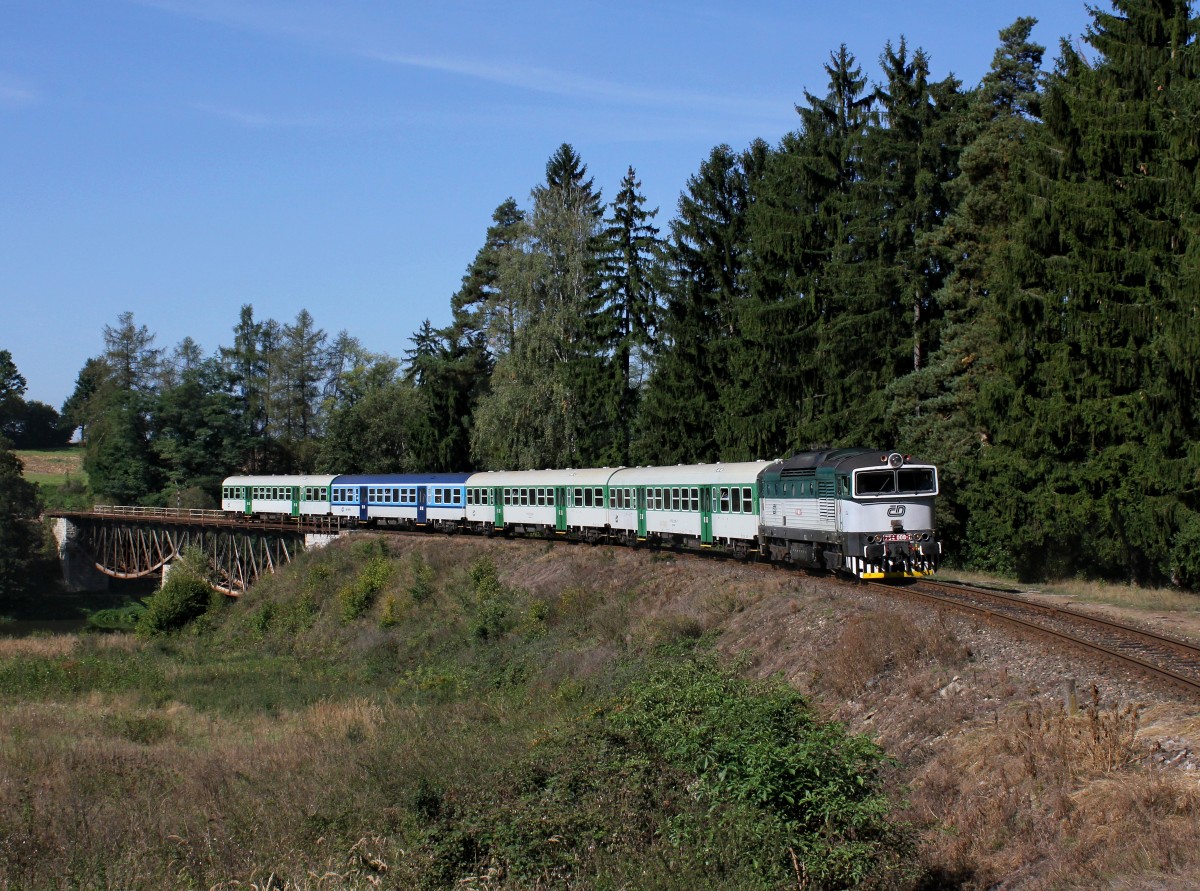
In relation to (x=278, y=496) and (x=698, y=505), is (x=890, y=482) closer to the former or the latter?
(x=698, y=505)

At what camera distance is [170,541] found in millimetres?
69562

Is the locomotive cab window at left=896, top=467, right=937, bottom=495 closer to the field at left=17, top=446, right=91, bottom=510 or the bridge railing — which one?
the bridge railing

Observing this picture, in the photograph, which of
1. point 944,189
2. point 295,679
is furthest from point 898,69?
point 295,679

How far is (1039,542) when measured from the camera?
29234 millimetres

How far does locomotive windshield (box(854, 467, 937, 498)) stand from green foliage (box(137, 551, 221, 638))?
39885 millimetres

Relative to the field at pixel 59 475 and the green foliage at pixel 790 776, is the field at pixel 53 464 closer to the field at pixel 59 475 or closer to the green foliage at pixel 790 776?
the field at pixel 59 475

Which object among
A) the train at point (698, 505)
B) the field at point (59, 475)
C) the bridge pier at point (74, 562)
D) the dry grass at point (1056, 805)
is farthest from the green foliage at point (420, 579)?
the field at point (59, 475)

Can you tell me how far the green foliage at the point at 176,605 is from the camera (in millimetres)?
51000

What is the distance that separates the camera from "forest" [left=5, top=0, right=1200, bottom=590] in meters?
25.1

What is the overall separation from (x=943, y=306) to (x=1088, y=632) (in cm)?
2018

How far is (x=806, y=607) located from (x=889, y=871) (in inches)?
460

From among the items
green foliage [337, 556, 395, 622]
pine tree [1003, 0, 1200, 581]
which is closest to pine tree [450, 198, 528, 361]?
green foliage [337, 556, 395, 622]

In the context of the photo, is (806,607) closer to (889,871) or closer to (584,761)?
(584,761)

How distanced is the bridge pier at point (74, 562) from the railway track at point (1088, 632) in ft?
242
